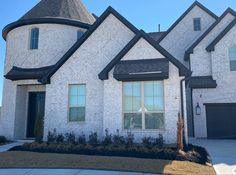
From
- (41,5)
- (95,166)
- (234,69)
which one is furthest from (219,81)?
(41,5)

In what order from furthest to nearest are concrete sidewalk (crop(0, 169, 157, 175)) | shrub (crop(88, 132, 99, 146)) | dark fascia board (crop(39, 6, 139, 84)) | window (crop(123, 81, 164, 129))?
dark fascia board (crop(39, 6, 139, 84)) < shrub (crop(88, 132, 99, 146)) < window (crop(123, 81, 164, 129)) < concrete sidewalk (crop(0, 169, 157, 175))

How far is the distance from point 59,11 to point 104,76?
7.59m

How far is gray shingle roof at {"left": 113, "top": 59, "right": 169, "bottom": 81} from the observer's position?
11.9m

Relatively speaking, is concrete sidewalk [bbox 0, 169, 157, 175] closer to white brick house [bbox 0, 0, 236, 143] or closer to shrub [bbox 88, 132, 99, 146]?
shrub [bbox 88, 132, 99, 146]

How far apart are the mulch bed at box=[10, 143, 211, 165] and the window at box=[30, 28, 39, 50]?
7.34 m

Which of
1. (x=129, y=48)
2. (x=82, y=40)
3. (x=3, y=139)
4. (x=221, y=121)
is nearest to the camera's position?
(x=129, y=48)

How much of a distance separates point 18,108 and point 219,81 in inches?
534

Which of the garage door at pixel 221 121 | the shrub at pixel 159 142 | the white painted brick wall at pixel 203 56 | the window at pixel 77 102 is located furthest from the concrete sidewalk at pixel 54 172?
the white painted brick wall at pixel 203 56

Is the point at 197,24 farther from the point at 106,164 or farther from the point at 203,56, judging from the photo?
the point at 106,164

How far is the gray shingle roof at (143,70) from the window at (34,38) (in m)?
6.98

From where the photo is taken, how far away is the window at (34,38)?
1698 cm

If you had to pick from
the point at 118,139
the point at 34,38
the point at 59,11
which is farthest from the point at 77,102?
the point at 59,11

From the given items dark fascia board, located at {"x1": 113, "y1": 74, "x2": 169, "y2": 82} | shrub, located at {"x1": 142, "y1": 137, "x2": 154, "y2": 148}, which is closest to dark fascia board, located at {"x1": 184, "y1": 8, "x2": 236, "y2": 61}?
dark fascia board, located at {"x1": 113, "y1": 74, "x2": 169, "y2": 82}

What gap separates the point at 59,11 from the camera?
17.8 metres
